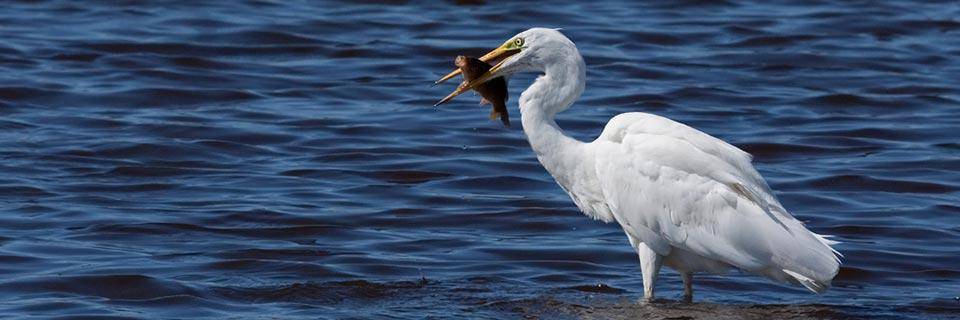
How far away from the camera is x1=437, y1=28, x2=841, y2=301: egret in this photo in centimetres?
839

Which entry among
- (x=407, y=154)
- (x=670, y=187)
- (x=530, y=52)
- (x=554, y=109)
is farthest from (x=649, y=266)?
(x=407, y=154)

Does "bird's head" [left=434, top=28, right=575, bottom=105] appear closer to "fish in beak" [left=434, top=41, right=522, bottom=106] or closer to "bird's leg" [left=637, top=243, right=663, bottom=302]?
"fish in beak" [left=434, top=41, right=522, bottom=106]

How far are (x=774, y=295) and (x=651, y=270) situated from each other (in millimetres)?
1049

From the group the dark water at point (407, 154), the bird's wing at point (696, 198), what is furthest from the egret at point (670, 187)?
the dark water at point (407, 154)

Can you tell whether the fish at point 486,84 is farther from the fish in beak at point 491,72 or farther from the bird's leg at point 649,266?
the bird's leg at point 649,266

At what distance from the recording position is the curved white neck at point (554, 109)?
8.62 m

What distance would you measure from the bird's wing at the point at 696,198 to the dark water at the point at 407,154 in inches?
18.5

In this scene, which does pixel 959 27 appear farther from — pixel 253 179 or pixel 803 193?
pixel 253 179

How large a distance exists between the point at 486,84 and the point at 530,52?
0.37 metres

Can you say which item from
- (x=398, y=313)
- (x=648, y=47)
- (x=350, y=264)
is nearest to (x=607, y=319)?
(x=398, y=313)

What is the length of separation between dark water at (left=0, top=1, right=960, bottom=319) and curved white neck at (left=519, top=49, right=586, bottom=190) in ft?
2.47

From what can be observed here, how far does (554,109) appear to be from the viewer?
8711mm

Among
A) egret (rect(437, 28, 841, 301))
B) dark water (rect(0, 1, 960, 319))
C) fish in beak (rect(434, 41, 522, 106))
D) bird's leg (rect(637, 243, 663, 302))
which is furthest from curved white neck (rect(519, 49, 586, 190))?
dark water (rect(0, 1, 960, 319))

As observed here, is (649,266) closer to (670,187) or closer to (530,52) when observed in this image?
(670,187)
